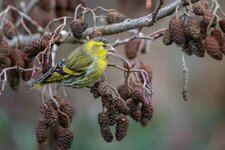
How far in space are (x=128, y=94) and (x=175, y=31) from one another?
319mm

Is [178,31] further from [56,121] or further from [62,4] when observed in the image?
[62,4]

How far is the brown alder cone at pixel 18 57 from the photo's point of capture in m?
2.52

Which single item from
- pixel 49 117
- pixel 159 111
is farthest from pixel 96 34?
pixel 159 111

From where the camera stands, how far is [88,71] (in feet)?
8.27

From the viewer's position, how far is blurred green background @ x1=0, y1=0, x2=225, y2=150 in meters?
4.21

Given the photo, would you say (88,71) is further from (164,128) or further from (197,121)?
(197,121)

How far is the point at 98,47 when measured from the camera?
101 inches

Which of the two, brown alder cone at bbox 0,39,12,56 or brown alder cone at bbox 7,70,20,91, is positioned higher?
brown alder cone at bbox 0,39,12,56

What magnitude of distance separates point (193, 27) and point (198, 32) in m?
0.03

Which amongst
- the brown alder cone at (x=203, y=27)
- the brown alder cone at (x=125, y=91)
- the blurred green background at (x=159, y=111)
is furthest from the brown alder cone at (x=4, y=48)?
the blurred green background at (x=159, y=111)

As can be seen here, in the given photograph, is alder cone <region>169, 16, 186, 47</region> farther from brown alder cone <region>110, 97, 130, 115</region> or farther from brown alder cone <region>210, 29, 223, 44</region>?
brown alder cone <region>110, 97, 130, 115</region>

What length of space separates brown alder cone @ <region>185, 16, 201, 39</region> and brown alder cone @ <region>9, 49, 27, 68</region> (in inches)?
29.0

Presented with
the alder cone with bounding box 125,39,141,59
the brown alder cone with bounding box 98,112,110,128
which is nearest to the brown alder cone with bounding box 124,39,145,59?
the alder cone with bounding box 125,39,141,59

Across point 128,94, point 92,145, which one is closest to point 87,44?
point 128,94
